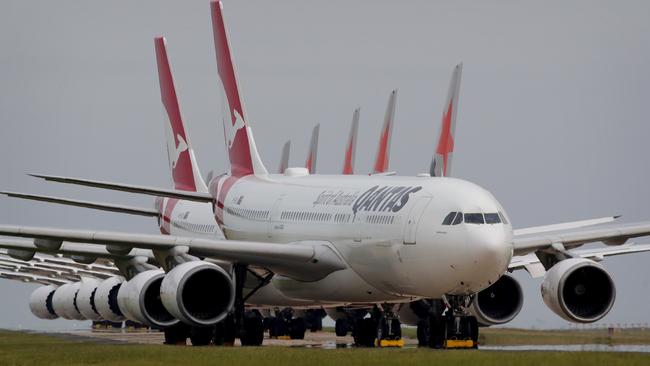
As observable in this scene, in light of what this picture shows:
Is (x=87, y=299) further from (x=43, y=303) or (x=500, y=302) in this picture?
(x=43, y=303)

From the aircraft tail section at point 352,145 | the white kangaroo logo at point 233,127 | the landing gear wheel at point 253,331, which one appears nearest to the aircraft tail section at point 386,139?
the aircraft tail section at point 352,145

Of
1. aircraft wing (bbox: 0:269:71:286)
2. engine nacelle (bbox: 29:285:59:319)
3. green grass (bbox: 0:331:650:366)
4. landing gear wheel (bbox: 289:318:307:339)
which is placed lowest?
green grass (bbox: 0:331:650:366)

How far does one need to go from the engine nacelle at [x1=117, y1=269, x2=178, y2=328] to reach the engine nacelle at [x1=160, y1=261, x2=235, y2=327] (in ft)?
4.90

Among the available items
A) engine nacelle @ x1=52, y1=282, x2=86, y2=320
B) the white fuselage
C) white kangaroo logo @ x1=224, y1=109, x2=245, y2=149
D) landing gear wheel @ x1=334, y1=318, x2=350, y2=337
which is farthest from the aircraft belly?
engine nacelle @ x1=52, y1=282, x2=86, y2=320

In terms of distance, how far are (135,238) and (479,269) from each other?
32.1ft

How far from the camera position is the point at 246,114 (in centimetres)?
5612

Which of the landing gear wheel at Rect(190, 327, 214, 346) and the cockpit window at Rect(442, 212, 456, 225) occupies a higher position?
the cockpit window at Rect(442, 212, 456, 225)

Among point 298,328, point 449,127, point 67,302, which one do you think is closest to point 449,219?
point 449,127

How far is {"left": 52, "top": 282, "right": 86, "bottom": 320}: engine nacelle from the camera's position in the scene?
83500mm

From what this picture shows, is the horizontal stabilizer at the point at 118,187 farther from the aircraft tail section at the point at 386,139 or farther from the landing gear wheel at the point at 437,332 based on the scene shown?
the aircraft tail section at the point at 386,139

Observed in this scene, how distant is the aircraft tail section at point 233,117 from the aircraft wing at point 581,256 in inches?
380

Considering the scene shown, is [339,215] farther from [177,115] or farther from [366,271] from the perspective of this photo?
[177,115]

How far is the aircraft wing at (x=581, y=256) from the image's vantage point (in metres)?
48.7

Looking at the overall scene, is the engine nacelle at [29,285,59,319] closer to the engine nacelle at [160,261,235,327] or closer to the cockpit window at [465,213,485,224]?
the engine nacelle at [160,261,235,327]
